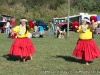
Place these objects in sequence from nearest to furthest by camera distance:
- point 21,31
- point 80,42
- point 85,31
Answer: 1. point 85,31
2. point 80,42
3. point 21,31

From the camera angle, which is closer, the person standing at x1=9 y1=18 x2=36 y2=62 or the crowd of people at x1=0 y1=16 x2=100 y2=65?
the crowd of people at x1=0 y1=16 x2=100 y2=65

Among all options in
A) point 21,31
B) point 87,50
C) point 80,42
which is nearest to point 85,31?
point 80,42

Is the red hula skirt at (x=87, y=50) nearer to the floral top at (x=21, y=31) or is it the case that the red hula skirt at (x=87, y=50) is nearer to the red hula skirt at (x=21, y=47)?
the red hula skirt at (x=21, y=47)

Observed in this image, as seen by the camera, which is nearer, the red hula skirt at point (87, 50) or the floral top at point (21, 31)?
the red hula skirt at point (87, 50)

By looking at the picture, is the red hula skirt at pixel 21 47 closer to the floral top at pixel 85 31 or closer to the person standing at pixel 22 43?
the person standing at pixel 22 43

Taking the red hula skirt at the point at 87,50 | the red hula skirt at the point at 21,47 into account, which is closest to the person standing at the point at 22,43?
the red hula skirt at the point at 21,47

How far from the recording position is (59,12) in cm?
5131

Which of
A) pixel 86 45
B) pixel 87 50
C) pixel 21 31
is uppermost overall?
pixel 21 31

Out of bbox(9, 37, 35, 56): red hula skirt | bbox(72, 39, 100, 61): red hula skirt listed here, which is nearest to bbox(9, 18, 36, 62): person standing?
bbox(9, 37, 35, 56): red hula skirt

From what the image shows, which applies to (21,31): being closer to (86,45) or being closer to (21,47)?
(21,47)

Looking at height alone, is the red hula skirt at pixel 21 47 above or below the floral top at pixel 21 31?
below

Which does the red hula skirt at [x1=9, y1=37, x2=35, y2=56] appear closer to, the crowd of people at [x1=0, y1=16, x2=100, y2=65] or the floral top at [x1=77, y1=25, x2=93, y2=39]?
Answer: the crowd of people at [x1=0, y1=16, x2=100, y2=65]

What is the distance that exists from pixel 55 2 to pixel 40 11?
22665mm

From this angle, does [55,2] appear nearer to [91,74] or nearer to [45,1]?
[45,1]
